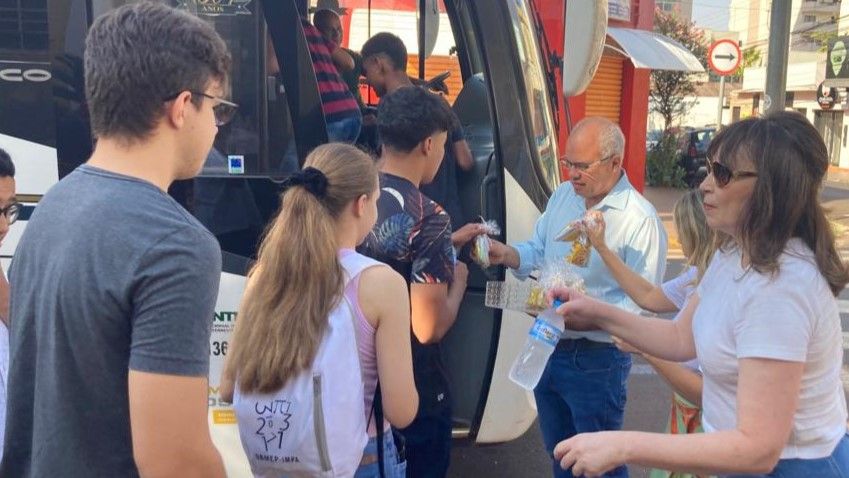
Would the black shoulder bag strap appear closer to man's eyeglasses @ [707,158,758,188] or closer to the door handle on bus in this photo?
man's eyeglasses @ [707,158,758,188]

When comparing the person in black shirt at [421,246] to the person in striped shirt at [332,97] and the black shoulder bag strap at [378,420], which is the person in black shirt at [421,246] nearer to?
the black shoulder bag strap at [378,420]

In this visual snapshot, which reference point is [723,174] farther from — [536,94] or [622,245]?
[536,94]

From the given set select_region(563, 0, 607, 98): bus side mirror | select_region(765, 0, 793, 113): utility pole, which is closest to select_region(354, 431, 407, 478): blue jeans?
select_region(563, 0, 607, 98): bus side mirror

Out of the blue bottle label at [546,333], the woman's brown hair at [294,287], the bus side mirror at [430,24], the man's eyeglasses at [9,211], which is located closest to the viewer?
the woman's brown hair at [294,287]

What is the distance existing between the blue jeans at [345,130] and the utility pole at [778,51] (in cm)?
881

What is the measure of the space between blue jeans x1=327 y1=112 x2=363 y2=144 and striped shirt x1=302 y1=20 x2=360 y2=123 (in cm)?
2

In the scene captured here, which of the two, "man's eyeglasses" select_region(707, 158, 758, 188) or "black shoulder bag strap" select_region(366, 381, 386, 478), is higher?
"man's eyeglasses" select_region(707, 158, 758, 188)

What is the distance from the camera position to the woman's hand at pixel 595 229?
116 inches

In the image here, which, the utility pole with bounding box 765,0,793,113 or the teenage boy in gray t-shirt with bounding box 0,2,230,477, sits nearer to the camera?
the teenage boy in gray t-shirt with bounding box 0,2,230,477

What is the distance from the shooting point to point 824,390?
1.77m

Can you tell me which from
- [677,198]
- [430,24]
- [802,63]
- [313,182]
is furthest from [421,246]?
[802,63]

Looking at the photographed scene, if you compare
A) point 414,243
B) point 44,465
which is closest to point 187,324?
point 44,465

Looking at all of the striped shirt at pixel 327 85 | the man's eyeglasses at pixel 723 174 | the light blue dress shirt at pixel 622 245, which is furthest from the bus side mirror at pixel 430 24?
the man's eyeglasses at pixel 723 174

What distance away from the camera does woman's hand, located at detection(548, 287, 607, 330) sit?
2.46 m
